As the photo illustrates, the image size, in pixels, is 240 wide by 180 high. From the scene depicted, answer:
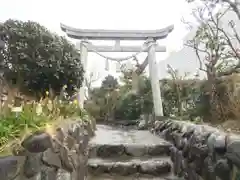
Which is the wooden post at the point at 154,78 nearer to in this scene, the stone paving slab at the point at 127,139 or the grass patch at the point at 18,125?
the stone paving slab at the point at 127,139

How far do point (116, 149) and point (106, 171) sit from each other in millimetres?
632

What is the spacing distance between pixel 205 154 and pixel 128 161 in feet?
4.76

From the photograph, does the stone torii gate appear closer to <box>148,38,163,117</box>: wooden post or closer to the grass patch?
<box>148,38,163,117</box>: wooden post

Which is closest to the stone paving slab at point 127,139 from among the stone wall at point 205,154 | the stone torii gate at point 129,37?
the stone wall at point 205,154

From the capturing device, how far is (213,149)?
2.58 metres

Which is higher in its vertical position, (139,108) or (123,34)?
(123,34)

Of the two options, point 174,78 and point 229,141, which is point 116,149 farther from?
point 174,78

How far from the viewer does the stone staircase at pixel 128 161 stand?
144 inches

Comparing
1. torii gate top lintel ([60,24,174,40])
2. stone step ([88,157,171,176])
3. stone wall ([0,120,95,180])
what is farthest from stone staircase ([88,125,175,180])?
torii gate top lintel ([60,24,174,40])

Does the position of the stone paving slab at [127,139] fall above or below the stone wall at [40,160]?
below

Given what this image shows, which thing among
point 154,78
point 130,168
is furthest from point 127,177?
point 154,78

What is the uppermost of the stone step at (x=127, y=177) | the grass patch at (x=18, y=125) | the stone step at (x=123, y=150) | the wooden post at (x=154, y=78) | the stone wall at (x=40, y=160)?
the wooden post at (x=154, y=78)

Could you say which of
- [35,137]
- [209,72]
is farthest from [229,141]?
[209,72]

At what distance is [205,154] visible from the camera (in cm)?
281
